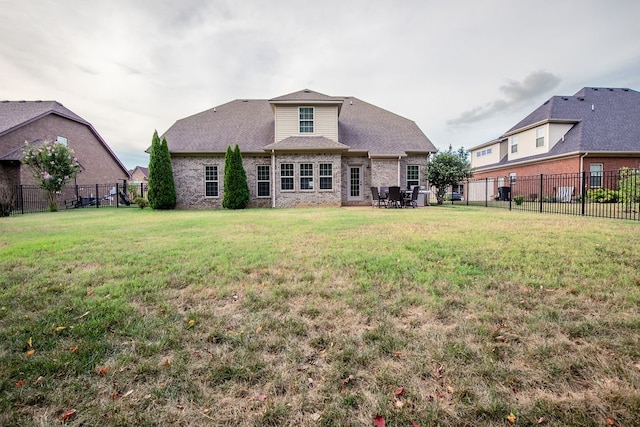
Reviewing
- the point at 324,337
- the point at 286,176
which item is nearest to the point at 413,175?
the point at 286,176

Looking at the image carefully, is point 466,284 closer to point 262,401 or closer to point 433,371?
point 433,371

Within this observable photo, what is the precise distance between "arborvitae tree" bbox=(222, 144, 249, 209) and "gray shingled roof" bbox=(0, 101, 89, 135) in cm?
1537

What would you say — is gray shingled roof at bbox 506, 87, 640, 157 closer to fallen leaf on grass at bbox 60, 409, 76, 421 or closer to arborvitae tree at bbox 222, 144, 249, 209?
arborvitae tree at bbox 222, 144, 249, 209

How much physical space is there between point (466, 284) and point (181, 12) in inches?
485

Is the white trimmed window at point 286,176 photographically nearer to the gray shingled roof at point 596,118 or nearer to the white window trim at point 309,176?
the white window trim at point 309,176

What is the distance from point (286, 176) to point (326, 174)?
2.26 meters

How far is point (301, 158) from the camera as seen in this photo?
1588 cm

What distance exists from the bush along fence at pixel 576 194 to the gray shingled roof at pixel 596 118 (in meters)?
1.82

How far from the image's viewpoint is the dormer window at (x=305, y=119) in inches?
651

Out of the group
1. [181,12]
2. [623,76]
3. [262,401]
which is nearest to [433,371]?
[262,401]

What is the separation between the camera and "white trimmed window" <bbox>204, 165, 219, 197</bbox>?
16.9m

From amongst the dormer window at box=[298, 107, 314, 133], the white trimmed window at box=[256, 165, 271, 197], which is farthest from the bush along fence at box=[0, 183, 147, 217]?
the dormer window at box=[298, 107, 314, 133]

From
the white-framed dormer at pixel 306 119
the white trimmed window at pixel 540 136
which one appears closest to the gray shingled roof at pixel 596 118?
the white trimmed window at pixel 540 136

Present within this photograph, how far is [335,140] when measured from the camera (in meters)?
16.4
